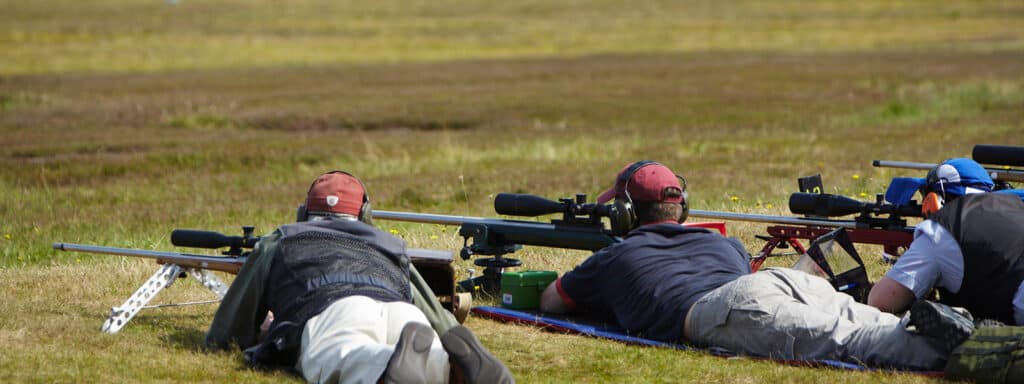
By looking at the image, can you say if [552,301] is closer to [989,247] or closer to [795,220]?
[795,220]

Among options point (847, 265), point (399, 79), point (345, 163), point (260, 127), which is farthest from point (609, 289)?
point (399, 79)

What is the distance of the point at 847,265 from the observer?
8164mm

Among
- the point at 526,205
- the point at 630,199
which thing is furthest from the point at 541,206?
the point at 630,199

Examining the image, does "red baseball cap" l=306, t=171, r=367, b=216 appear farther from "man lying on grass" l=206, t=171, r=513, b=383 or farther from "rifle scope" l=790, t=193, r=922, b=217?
"rifle scope" l=790, t=193, r=922, b=217

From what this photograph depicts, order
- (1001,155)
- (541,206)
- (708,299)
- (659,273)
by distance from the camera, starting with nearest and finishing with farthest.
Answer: (708,299), (659,273), (541,206), (1001,155)

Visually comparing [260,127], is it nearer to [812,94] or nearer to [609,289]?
[812,94]

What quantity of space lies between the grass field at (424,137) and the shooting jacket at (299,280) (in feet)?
0.62

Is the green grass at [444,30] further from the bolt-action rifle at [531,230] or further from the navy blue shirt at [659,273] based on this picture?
the navy blue shirt at [659,273]

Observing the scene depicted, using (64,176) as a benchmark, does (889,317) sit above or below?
above

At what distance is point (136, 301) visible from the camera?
26.1ft

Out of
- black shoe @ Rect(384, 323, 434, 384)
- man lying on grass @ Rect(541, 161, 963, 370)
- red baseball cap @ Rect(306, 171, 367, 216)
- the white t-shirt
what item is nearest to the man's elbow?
man lying on grass @ Rect(541, 161, 963, 370)

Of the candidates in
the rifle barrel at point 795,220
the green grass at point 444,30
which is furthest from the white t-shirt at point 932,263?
the green grass at point 444,30

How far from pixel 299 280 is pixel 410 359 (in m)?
1.42

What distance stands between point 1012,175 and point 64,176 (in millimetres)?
15723
